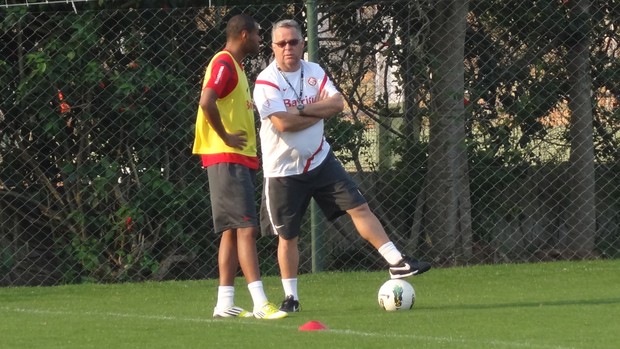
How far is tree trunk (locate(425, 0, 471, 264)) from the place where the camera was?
11.8 m

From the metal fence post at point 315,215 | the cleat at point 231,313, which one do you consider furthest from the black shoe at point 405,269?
the metal fence post at point 315,215

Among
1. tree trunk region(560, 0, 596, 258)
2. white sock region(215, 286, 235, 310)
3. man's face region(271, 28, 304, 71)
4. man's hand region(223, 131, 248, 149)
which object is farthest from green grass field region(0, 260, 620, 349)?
man's face region(271, 28, 304, 71)

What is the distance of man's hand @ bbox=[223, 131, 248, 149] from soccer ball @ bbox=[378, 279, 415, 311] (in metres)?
1.22

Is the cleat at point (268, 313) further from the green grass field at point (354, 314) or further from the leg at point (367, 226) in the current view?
the leg at point (367, 226)

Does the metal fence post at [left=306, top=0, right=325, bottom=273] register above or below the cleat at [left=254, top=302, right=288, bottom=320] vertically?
above

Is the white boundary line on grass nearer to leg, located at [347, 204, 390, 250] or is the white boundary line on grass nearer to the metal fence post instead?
leg, located at [347, 204, 390, 250]

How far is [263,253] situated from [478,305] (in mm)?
2971

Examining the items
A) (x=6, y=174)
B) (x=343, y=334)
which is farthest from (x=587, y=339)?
(x=6, y=174)

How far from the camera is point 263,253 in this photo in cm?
1151

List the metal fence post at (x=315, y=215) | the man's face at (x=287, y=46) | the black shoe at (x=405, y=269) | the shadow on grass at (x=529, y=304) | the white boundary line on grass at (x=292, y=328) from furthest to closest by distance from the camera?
the metal fence post at (x=315, y=215) → the shadow on grass at (x=529, y=304) → the black shoe at (x=405, y=269) → the man's face at (x=287, y=46) → the white boundary line on grass at (x=292, y=328)

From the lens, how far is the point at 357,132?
11664 millimetres

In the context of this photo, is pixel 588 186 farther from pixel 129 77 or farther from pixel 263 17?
pixel 129 77

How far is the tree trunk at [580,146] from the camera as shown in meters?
12.1

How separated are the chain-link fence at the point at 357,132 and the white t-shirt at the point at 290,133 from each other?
100 inches
